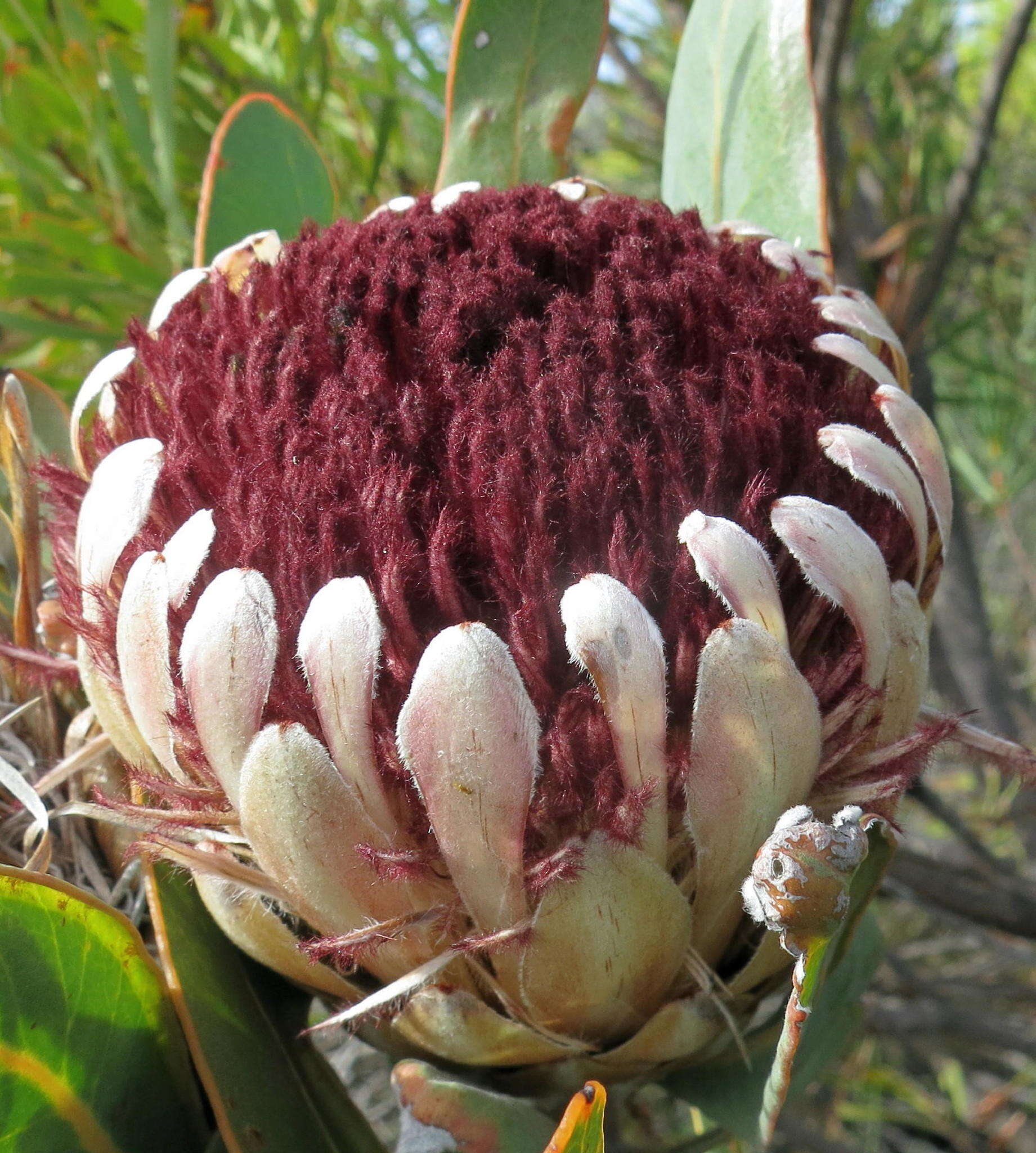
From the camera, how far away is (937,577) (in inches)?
32.5

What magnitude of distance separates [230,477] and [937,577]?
49cm

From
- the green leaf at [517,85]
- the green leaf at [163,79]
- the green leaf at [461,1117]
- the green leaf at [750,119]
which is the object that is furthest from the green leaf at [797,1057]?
the green leaf at [163,79]

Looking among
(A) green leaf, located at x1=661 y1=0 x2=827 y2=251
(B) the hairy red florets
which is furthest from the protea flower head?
(A) green leaf, located at x1=661 y1=0 x2=827 y2=251

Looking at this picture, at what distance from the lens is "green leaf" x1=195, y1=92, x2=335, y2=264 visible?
1.11 metres

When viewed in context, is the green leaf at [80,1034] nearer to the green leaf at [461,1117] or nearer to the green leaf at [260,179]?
the green leaf at [461,1117]

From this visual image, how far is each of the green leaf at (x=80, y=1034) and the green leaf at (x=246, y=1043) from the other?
1.1 inches

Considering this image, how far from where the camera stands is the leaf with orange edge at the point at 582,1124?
54 centimetres

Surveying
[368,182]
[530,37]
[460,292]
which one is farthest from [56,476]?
[368,182]

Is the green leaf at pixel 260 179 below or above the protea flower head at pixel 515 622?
above

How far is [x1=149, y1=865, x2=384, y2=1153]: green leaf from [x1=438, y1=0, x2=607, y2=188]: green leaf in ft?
2.32

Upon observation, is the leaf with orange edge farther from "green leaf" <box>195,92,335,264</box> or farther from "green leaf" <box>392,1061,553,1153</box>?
"green leaf" <box>195,92,335,264</box>

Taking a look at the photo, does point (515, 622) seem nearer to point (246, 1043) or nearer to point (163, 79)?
point (246, 1043)

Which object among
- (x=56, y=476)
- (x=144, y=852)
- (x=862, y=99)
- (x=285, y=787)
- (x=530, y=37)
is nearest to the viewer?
(x=285, y=787)

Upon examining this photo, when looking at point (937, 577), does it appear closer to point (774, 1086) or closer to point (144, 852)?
point (774, 1086)
